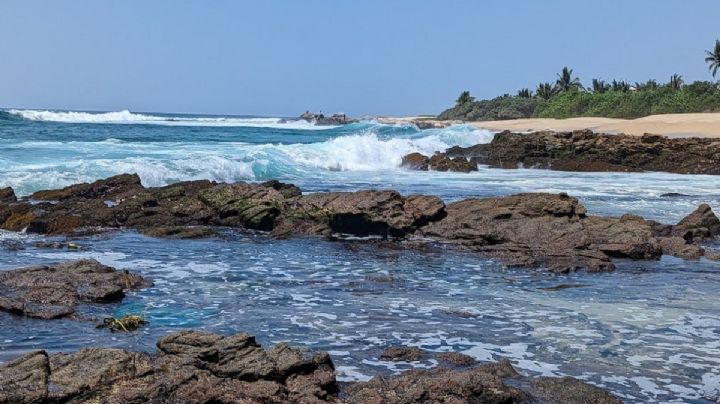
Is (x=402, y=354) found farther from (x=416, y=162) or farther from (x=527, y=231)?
(x=416, y=162)

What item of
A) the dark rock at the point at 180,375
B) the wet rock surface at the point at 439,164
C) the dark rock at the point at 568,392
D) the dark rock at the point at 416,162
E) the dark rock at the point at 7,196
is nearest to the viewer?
the dark rock at the point at 180,375

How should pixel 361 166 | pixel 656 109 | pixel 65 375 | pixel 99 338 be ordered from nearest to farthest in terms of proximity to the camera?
pixel 65 375, pixel 99 338, pixel 361 166, pixel 656 109

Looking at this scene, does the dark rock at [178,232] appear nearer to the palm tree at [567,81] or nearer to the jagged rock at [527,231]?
the jagged rock at [527,231]

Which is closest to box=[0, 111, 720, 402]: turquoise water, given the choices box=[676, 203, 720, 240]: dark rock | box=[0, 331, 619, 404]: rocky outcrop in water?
box=[0, 331, 619, 404]: rocky outcrop in water

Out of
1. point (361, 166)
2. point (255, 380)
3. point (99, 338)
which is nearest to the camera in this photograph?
point (255, 380)

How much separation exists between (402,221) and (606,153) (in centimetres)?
2247

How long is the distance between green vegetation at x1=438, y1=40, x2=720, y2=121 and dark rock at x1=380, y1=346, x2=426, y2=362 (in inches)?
2721

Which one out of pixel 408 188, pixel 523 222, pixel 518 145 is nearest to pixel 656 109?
pixel 518 145

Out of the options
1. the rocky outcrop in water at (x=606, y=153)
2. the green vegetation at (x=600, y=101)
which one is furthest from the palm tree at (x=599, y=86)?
the rocky outcrop in water at (x=606, y=153)

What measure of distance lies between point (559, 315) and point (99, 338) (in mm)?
4838

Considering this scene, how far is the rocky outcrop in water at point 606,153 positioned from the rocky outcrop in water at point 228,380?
93.3ft

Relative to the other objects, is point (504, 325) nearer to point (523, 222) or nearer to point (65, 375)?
point (65, 375)

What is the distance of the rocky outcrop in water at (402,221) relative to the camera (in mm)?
12734

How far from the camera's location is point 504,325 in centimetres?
821
